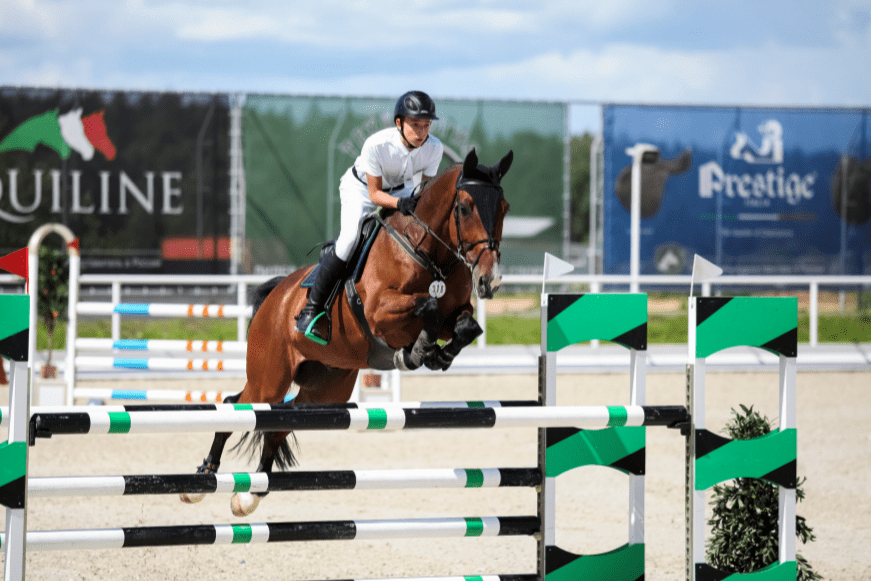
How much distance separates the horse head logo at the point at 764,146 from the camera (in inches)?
565

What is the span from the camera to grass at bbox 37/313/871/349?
1271cm

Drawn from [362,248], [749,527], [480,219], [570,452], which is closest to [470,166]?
[480,219]

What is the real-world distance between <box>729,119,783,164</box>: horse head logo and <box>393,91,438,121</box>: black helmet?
1173cm

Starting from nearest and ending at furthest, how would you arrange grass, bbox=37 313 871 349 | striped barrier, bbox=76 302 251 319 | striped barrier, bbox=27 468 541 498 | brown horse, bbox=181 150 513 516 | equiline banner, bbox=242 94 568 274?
striped barrier, bbox=27 468 541 498, brown horse, bbox=181 150 513 516, striped barrier, bbox=76 302 251 319, grass, bbox=37 313 871 349, equiline banner, bbox=242 94 568 274

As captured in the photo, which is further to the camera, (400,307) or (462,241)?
(400,307)

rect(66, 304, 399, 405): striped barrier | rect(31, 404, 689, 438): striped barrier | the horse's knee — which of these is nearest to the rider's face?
the horse's knee

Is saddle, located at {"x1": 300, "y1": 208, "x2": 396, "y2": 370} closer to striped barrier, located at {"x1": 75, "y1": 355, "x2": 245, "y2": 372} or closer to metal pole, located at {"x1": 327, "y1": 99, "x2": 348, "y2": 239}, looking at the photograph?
striped barrier, located at {"x1": 75, "y1": 355, "x2": 245, "y2": 372}

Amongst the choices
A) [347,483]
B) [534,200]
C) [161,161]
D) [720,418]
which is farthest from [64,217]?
[347,483]

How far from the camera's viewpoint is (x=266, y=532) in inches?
102

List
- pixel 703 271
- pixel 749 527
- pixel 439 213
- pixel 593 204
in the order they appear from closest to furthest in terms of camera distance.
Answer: pixel 703 271
pixel 749 527
pixel 439 213
pixel 593 204

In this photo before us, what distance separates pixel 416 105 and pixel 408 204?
0.41m

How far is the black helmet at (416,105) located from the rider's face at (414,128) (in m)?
0.03

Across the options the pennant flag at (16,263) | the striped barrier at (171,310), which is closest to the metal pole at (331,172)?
the striped barrier at (171,310)

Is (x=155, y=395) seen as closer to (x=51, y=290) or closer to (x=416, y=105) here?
(x=51, y=290)
